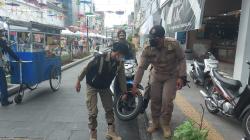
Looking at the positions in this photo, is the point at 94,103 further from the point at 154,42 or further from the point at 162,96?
the point at 154,42

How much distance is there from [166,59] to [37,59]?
425 cm

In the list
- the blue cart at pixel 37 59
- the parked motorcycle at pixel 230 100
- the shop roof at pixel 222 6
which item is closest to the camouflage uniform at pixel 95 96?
the parked motorcycle at pixel 230 100

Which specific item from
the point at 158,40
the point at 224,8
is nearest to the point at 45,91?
the point at 158,40

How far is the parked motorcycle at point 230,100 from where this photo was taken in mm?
4855

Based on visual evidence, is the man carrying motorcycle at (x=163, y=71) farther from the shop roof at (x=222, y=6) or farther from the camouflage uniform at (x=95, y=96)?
the shop roof at (x=222, y=6)

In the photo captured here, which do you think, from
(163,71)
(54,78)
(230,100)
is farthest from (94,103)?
(54,78)

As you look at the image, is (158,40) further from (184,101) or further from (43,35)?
(43,35)

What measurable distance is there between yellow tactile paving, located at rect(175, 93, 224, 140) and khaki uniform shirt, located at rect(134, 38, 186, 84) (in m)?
1.18

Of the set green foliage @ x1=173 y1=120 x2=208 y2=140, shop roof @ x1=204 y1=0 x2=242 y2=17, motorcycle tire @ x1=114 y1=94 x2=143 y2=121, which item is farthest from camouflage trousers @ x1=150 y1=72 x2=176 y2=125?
shop roof @ x1=204 y1=0 x2=242 y2=17

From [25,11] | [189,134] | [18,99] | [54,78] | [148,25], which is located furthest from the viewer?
[25,11]

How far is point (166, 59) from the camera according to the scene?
4.84 metres

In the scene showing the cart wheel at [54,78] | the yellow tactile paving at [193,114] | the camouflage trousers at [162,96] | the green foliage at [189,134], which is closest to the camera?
the green foliage at [189,134]

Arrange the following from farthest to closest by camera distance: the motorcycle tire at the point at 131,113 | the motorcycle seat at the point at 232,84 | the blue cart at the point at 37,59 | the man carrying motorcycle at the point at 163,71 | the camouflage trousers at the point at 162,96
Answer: the blue cart at the point at 37,59 < the motorcycle seat at the point at 232,84 < the motorcycle tire at the point at 131,113 < the camouflage trousers at the point at 162,96 < the man carrying motorcycle at the point at 163,71

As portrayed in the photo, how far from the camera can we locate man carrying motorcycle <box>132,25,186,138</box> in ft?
15.7
